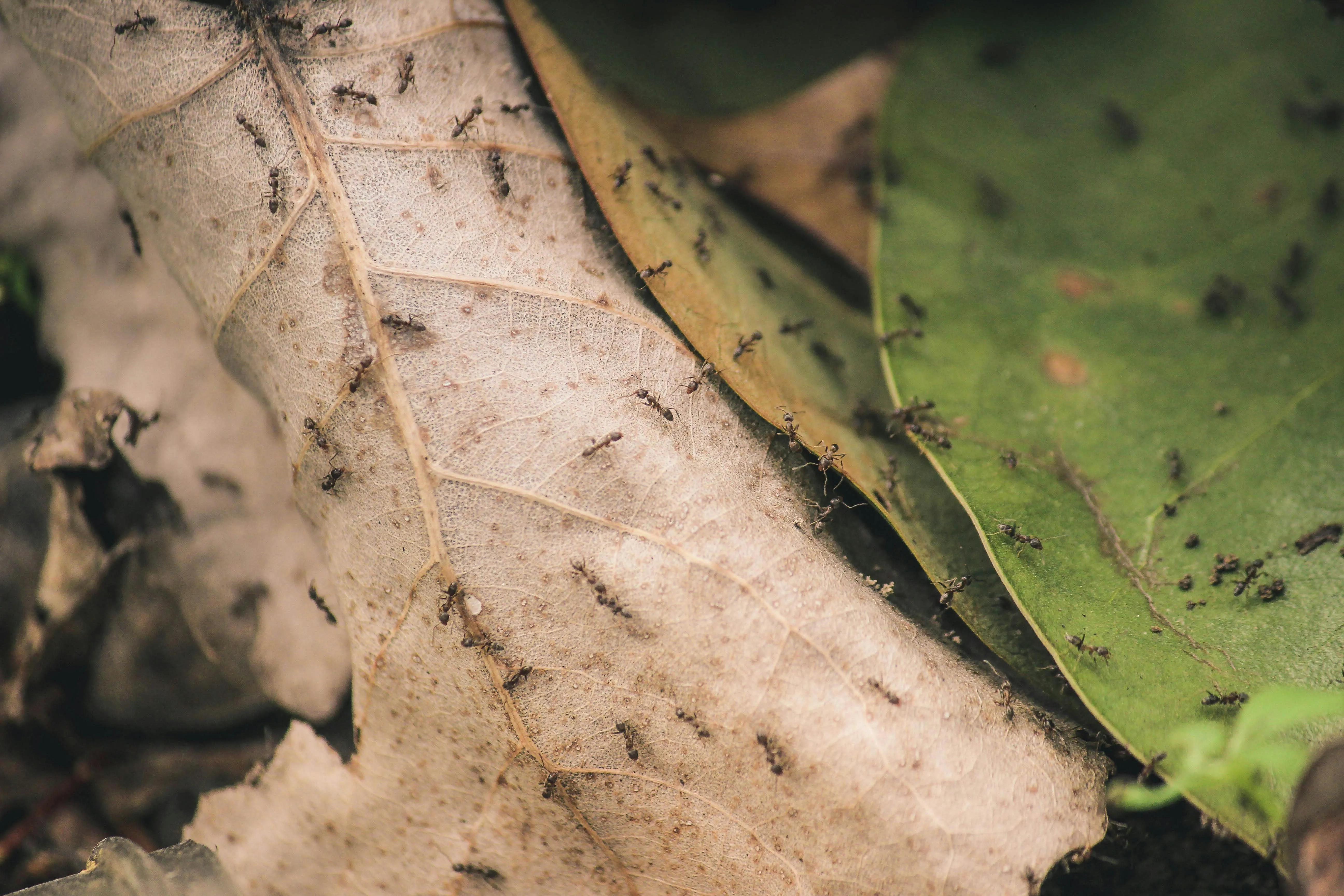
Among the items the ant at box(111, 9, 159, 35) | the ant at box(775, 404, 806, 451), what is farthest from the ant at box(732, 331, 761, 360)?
the ant at box(111, 9, 159, 35)

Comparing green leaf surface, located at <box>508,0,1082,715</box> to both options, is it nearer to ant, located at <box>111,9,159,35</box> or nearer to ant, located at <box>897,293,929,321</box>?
ant, located at <box>897,293,929,321</box>

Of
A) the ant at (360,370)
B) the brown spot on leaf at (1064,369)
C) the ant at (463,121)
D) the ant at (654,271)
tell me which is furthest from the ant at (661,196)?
the brown spot on leaf at (1064,369)

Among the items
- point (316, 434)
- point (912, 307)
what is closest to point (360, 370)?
point (316, 434)

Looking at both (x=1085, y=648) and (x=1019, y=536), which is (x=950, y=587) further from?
(x=1085, y=648)

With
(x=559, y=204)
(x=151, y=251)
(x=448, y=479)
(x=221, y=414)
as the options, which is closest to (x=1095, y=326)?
(x=559, y=204)

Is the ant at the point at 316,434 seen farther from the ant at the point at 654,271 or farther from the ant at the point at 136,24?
the ant at the point at 136,24
